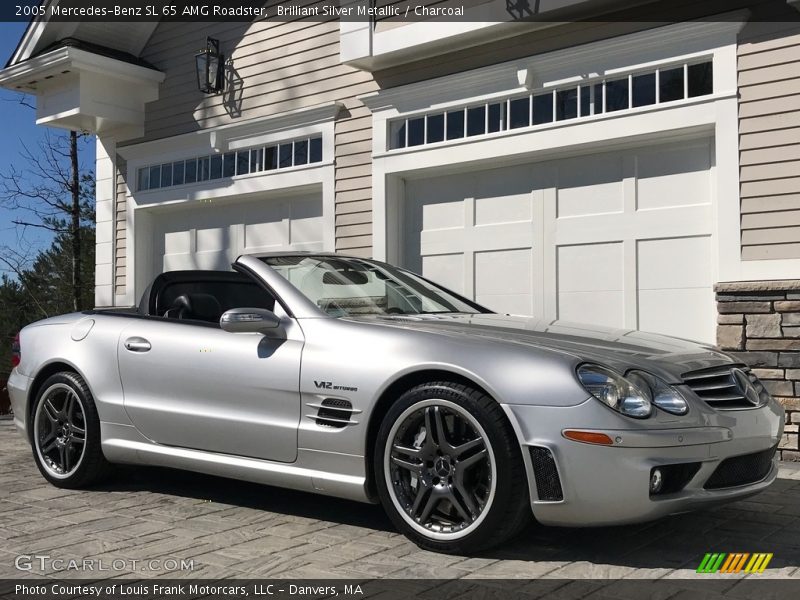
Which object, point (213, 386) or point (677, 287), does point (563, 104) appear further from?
point (213, 386)

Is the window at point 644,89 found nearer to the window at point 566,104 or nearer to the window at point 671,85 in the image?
the window at point 671,85

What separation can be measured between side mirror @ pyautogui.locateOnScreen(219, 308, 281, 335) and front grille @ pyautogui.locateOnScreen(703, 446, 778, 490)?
2.02 meters

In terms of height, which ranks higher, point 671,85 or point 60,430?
point 671,85

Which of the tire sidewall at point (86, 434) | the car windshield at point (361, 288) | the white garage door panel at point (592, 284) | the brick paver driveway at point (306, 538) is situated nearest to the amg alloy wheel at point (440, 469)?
the brick paver driveway at point (306, 538)

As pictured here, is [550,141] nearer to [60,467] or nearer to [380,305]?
[380,305]

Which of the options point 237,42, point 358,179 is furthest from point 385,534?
point 237,42

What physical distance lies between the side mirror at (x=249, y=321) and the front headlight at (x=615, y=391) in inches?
58.2

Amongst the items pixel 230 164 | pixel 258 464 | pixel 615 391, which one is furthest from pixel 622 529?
pixel 230 164

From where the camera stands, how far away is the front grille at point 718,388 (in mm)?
3494

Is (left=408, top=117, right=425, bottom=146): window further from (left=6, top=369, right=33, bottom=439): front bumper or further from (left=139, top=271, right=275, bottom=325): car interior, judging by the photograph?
(left=6, top=369, right=33, bottom=439): front bumper

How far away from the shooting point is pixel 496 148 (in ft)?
25.9

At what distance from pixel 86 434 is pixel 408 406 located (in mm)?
2195

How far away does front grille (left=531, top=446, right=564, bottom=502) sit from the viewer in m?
3.28

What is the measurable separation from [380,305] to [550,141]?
3.67 m
